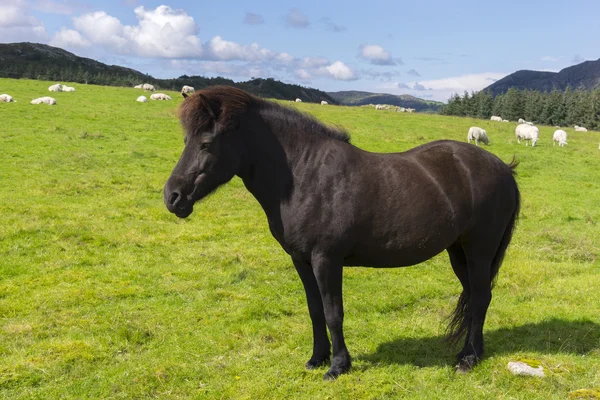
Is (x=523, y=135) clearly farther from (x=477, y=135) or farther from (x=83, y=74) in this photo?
(x=83, y=74)

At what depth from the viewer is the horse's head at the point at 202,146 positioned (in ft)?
14.6

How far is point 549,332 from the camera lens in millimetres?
6527

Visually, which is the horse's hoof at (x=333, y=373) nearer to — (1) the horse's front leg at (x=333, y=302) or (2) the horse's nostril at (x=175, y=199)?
(1) the horse's front leg at (x=333, y=302)

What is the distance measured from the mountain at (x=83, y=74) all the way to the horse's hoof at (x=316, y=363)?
44.0m

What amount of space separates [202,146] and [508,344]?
475cm

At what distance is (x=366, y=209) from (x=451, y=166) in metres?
1.28

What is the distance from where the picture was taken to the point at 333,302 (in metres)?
4.93

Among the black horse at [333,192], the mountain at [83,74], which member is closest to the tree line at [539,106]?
the mountain at [83,74]

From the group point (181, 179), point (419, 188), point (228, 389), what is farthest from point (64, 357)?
point (419, 188)

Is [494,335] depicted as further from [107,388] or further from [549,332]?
[107,388]

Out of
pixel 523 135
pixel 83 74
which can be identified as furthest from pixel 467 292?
pixel 83 74

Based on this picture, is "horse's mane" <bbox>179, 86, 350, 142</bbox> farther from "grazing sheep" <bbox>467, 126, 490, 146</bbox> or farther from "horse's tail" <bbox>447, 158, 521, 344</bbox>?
"grazing sheep" <bbox>467, 126, 490, 146</bbox>

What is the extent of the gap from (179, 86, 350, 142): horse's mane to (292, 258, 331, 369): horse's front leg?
1520 millimetres

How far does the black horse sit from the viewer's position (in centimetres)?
455
